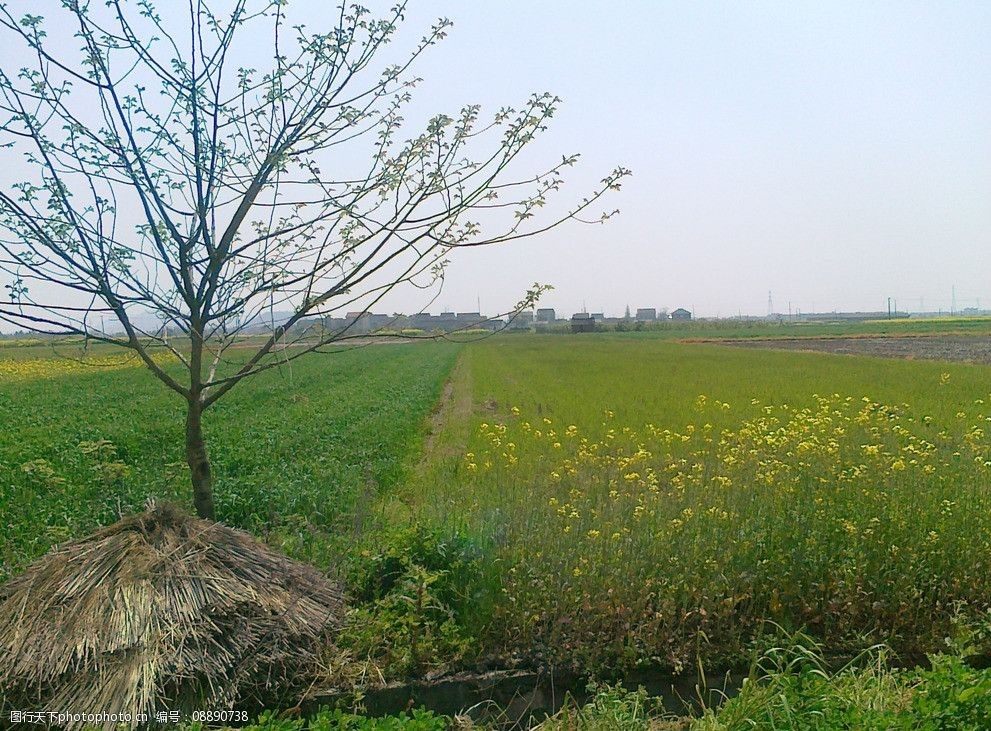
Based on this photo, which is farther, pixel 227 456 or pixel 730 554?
pixel 227 456

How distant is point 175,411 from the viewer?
16750 mm

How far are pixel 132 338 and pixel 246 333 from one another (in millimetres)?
780

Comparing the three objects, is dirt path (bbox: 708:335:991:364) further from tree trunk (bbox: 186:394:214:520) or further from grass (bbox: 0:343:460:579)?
tree trunk (bbox: 186:394:214:520)

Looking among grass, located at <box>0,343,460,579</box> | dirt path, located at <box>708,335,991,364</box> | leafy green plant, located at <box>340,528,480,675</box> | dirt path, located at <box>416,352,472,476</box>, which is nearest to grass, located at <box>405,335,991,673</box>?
leafy green plant, located at <box>340,528,480,675</box>

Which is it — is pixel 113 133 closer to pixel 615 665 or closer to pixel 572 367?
pixel 615 665

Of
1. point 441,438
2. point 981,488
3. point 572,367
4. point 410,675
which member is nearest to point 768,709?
point 410,675

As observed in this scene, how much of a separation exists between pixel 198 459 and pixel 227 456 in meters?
6.03

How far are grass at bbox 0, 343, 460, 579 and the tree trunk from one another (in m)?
0.81

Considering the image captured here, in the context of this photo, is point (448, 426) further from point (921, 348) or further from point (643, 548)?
point (921, 348)

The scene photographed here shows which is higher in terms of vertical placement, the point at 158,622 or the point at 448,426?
the point at 158,622

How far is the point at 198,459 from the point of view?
4.52 m

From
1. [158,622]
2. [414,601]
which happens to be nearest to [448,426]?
[414,601]

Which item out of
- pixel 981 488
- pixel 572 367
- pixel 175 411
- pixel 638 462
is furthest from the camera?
pixel 572 367

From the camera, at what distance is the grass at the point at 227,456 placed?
641 cm
